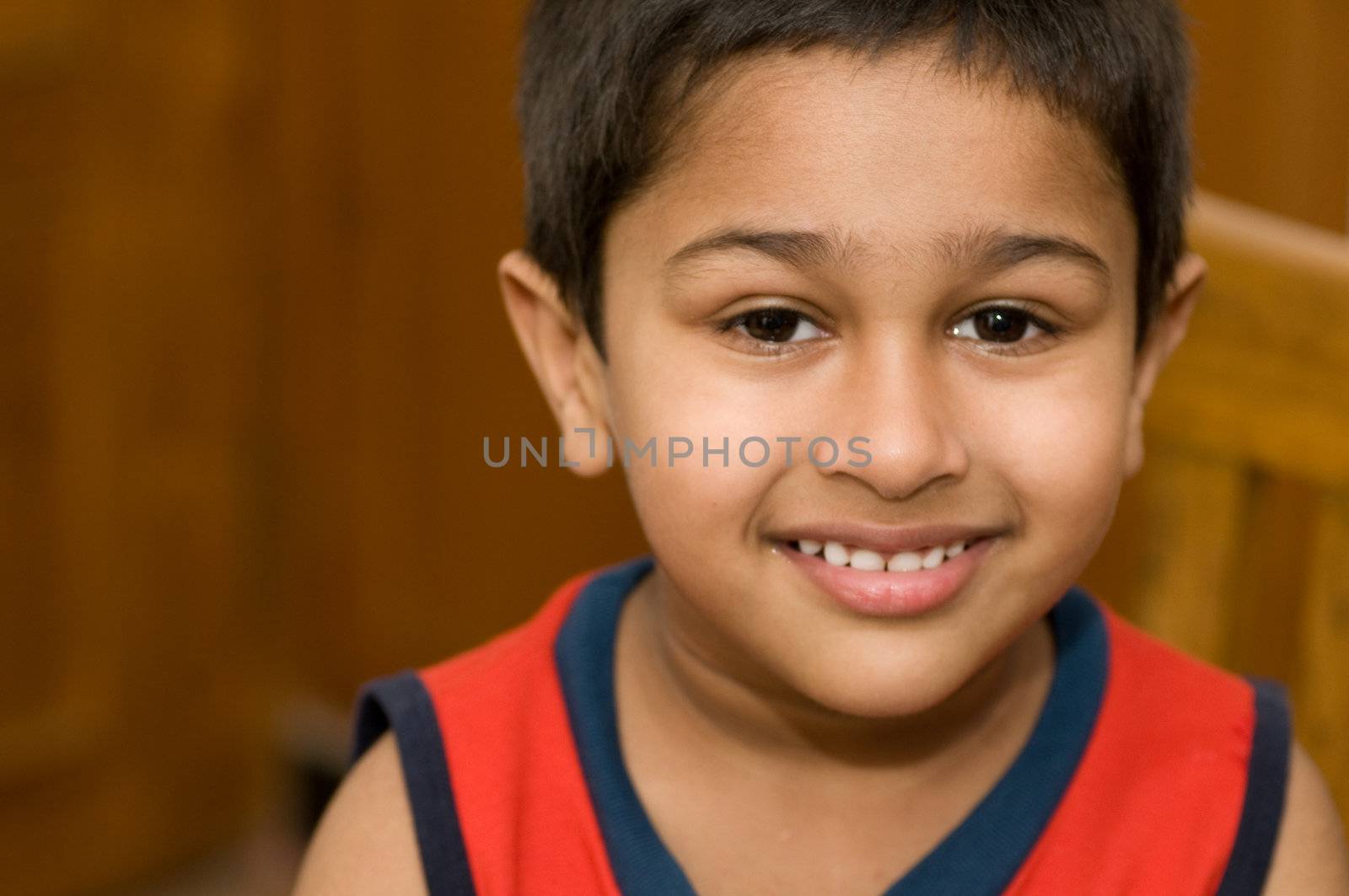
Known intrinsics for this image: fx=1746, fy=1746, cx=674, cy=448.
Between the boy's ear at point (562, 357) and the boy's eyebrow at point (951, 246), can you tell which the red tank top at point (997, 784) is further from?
the boy's eyebrow at point (951, 246)

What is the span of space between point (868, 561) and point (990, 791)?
19 cm

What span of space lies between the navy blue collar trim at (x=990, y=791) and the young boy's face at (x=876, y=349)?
0.12 meters

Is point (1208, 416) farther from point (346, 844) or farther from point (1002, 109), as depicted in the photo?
point (346, 844)

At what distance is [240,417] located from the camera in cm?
213

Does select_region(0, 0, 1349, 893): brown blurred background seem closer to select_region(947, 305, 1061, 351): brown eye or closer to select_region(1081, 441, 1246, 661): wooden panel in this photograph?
select_region(1081, 441, 1246, 661): wooden panel

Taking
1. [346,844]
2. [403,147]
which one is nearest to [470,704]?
[346,844]

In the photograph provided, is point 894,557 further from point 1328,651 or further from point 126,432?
point 126,432

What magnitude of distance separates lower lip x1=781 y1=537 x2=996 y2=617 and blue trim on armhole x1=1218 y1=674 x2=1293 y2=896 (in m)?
0.23

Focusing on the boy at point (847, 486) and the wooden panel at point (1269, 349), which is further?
the wooden panel at point (1269, 349)

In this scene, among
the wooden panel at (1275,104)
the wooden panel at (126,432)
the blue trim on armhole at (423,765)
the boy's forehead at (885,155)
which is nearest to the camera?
the boy's forehead at (885,155)

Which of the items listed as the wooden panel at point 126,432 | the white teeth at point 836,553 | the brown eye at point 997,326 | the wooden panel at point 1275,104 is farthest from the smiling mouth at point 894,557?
the wooden panel at point 126,432

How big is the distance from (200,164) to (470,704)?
3.84ft

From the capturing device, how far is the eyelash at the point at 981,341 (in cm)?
86

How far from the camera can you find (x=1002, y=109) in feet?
2.69
